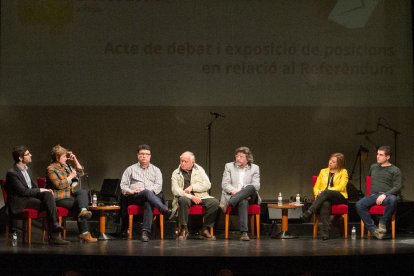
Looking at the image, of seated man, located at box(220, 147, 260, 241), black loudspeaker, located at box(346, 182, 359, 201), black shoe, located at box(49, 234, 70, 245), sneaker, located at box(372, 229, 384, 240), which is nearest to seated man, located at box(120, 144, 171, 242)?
seated man, located at box(220, 147, 260, 241)

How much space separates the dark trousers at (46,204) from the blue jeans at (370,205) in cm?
311

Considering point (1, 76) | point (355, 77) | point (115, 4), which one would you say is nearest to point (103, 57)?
point (115, 4)

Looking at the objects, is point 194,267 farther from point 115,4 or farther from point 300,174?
point 115,4

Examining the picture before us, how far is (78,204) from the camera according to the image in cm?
696

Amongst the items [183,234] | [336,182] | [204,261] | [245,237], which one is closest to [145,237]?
[183,234]

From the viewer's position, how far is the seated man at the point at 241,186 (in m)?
7.29

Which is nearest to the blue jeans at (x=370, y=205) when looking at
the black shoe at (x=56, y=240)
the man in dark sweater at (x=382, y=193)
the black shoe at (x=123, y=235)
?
the man in dark sweater at (x=382, y=193)

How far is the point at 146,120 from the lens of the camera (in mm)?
9219

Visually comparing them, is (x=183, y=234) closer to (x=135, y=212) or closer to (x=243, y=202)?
(x=135, y=212)

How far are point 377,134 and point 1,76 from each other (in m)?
4.97

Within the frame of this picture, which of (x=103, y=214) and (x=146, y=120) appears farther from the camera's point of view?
(x=146, y=120)

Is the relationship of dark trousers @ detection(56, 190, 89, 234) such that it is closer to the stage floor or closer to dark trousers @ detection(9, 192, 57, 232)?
dark trousers @ detection(9, 192, 57, 232)

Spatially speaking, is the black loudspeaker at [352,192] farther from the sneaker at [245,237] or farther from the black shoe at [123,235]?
the black shoe at [123,235]

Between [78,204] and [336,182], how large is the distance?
8.91ft
